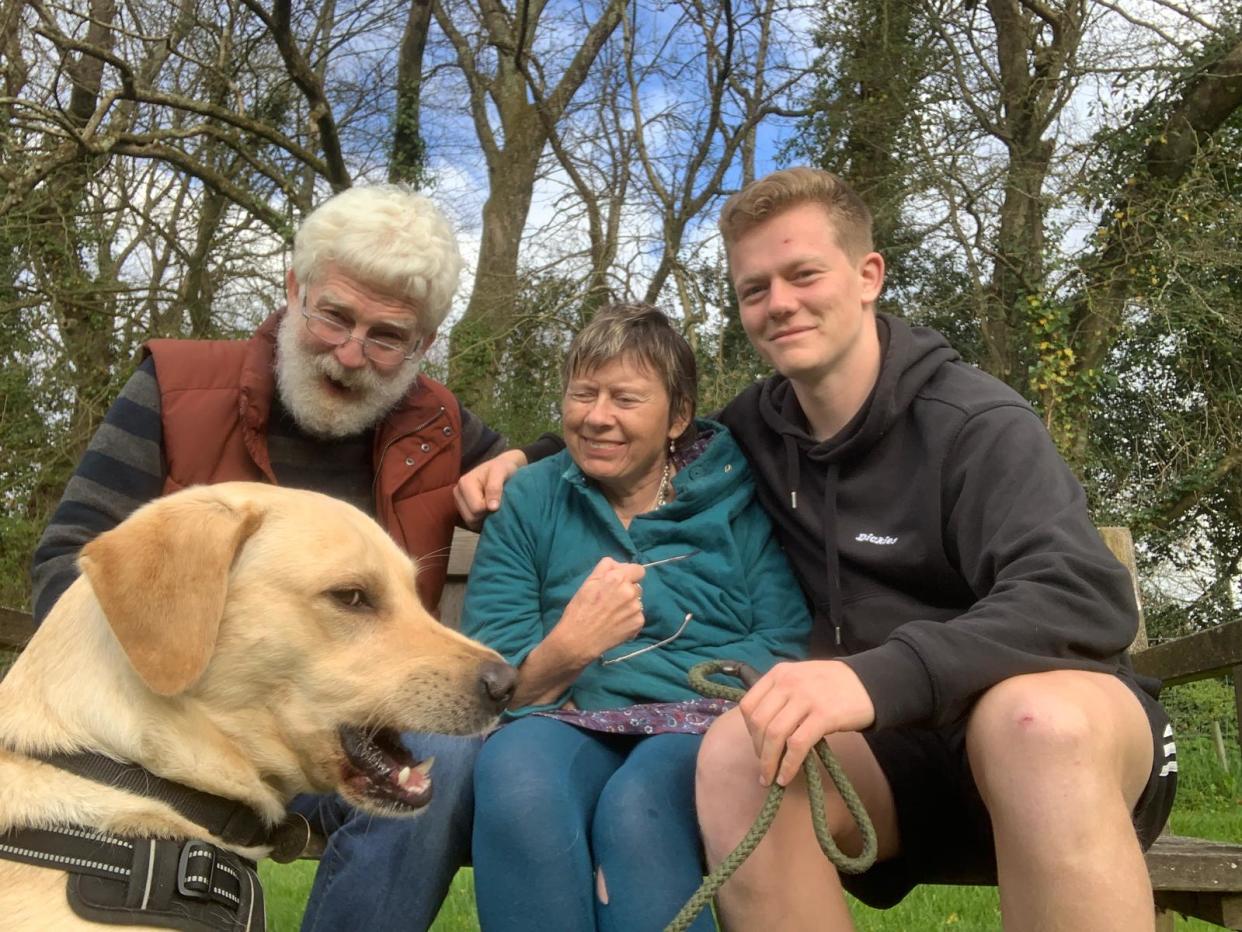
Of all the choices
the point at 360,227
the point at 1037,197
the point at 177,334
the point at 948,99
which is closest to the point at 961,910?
the point at 360,227

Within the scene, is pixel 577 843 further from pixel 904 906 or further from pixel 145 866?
pixel 904 906

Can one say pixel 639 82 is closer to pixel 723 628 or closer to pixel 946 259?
pixel 946 259

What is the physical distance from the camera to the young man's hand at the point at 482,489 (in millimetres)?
3174

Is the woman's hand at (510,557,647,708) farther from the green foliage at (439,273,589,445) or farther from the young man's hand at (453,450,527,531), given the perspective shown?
the green foliage at (439,273,589,445)

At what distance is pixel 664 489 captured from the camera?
10.7 ft

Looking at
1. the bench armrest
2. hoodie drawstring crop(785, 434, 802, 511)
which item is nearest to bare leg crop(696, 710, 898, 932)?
hoodie drawstring crop(785, 434, 802, 511)

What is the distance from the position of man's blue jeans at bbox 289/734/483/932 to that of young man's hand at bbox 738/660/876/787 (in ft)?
2.83

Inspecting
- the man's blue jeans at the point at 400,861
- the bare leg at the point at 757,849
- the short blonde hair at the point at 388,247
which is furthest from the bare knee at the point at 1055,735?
the short blonde hair at the point at 388,247

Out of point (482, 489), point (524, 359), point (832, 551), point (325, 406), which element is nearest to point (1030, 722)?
point (832, 551)

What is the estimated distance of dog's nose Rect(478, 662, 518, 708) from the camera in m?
2.42

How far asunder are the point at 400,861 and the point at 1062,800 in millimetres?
1394

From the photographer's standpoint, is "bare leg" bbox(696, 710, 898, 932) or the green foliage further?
the green foliage

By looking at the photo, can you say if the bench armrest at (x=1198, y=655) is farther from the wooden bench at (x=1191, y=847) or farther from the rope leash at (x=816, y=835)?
the rope leash at (x=816, y=835)

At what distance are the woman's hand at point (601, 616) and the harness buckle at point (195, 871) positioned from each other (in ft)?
2.93
